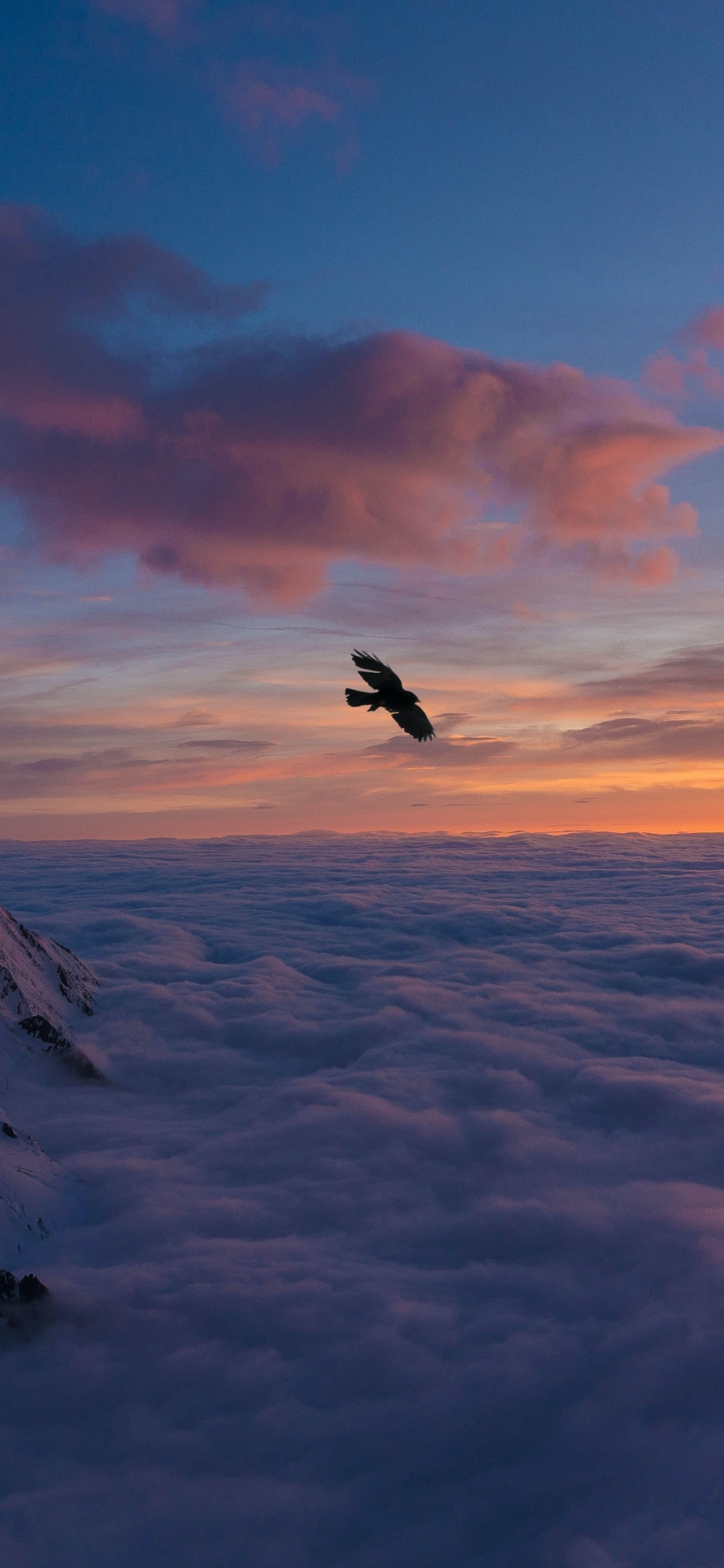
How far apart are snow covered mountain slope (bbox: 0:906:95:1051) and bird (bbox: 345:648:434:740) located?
7.91 meters

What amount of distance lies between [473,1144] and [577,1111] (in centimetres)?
281

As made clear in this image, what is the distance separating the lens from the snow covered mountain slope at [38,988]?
1308 cm

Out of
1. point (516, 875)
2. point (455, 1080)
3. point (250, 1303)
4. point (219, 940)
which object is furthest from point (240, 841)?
point (250, 1303)

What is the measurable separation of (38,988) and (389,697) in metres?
9.79

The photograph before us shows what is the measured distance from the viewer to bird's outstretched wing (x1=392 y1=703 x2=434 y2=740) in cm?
771

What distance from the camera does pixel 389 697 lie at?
755 centimetres

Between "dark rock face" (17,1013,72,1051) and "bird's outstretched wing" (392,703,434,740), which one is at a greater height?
"bird's outstretched wing" (392,703,434,740)

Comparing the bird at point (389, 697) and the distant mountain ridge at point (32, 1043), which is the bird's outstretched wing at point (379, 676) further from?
the distant mountain ridge at point (32, 1043)

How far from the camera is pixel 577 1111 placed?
52.6ft

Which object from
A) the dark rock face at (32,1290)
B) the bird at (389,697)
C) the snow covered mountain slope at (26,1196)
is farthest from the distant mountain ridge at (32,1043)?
the bird at (389,697)

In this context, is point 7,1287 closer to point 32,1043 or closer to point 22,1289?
point 22,1289

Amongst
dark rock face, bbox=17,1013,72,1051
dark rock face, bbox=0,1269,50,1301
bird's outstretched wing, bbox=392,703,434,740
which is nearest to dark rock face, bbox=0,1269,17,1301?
dark rock face, bbox=0,1269,50,1301

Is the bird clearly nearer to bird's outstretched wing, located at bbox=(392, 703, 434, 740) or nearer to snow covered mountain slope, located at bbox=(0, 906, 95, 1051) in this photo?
bird's outstretched wing, located at bbox=(392, 703, 434, 740)

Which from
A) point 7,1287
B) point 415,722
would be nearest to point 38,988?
point 7,1287
